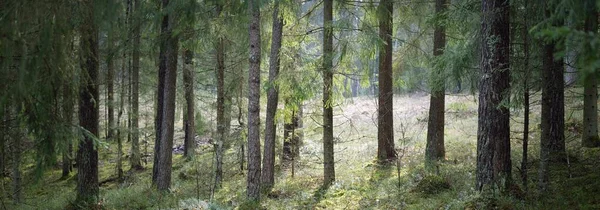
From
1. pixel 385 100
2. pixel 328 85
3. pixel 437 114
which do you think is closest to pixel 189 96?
pixel 328 85

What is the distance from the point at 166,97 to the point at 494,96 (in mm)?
8321

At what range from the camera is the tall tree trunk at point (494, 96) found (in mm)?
7176

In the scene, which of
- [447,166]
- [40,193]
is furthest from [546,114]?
[40,193]

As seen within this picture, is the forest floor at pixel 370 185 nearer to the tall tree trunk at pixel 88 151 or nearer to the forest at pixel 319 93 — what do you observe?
the forest at pixel 319 93

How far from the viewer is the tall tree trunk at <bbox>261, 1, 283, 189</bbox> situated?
10898mm

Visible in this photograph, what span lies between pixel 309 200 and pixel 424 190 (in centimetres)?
295

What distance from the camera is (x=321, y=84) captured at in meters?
10.9

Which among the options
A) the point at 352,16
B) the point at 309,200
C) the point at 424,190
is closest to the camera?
the point at 424,190

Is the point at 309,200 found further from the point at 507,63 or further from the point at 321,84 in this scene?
the point at 507,63

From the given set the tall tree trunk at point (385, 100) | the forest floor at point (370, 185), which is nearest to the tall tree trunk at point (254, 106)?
the forest floor at point (370, 185)

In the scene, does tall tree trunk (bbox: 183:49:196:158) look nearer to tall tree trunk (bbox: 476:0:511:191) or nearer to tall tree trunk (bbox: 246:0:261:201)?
tall tree trunk (bbox: 246:0:261:201)

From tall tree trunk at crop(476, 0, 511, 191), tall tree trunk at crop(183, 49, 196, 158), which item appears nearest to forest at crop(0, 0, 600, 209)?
tall tree trunk at crop(476, 0, 511, 191)

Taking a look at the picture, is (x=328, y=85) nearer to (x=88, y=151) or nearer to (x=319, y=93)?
(x=319, y=93)

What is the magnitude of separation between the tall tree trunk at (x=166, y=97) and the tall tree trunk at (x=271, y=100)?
265cm
